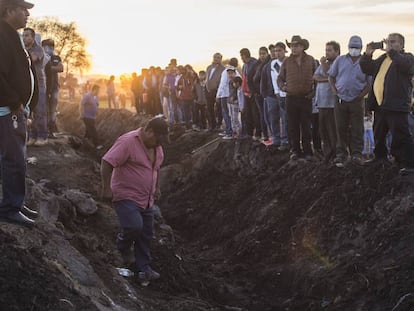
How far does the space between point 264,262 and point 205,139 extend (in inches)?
358

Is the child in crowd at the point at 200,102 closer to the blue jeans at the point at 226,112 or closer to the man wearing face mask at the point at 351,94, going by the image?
the blue jeans at the point at 226,112

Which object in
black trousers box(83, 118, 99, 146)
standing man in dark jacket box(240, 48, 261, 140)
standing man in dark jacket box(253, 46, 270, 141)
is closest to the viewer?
standing man in dark jacket box(253, 46, 270, 141)

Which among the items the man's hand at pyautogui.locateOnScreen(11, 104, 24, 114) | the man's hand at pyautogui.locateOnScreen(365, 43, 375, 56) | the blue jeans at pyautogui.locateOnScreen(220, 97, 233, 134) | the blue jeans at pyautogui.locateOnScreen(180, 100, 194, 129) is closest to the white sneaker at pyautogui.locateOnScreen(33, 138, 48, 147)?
the blue jeans at pyautogui.locateOnScreen(220, 97, 233, 134)

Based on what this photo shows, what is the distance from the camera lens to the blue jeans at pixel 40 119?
1244cm

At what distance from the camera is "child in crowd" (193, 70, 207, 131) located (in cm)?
1939

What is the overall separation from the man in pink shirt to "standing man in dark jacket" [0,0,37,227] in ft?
3.99

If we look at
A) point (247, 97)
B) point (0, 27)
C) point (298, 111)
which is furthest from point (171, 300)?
point (247, 97)

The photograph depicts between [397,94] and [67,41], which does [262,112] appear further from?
[67,41]

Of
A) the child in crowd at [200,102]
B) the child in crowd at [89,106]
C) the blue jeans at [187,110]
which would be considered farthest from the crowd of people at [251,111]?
the child in crowd at [89,106]

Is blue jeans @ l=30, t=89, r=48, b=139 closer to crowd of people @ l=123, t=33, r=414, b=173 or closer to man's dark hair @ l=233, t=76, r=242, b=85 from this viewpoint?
crowd of people @ l=123, t=33, r=414, b=173

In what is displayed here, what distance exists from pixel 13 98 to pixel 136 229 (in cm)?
229

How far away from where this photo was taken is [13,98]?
619 cm

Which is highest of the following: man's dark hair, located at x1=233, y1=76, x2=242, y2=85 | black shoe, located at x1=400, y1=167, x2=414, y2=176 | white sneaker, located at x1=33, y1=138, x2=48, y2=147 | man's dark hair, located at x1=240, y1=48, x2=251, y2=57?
man's dark hair, located at x1=240, y1=48, x2=251, y2=57

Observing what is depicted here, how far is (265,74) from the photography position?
1294cm
